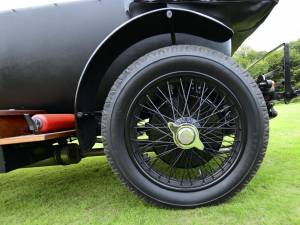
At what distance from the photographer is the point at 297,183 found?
94.9 inches

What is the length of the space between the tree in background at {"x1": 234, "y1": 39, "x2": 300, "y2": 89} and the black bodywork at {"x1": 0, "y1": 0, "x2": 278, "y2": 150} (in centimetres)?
287

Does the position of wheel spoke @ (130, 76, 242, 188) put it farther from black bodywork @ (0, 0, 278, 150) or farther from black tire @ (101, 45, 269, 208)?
black bodywork @ (0, 0, 278, 150)

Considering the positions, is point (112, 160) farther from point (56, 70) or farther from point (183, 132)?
point (56, 70)

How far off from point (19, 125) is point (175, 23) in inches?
47.7

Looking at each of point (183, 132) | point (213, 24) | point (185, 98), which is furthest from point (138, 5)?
point (183, 132)

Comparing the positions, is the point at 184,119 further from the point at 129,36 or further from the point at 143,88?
the point at 129,36

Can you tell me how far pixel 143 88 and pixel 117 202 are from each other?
0.79 m

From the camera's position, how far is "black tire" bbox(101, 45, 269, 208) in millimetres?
2070

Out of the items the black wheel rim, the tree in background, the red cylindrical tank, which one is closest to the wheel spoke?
the black wheel rim

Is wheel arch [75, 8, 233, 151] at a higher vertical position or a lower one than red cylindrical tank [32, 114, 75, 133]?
higher

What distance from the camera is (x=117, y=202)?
7.58 ft

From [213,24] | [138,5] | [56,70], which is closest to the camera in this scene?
[213,24]

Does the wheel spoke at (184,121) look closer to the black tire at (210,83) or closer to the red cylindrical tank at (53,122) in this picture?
the black tire at (210,83)

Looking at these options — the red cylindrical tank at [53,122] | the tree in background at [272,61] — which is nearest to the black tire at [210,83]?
the red cylindrical tank at [53,122]
